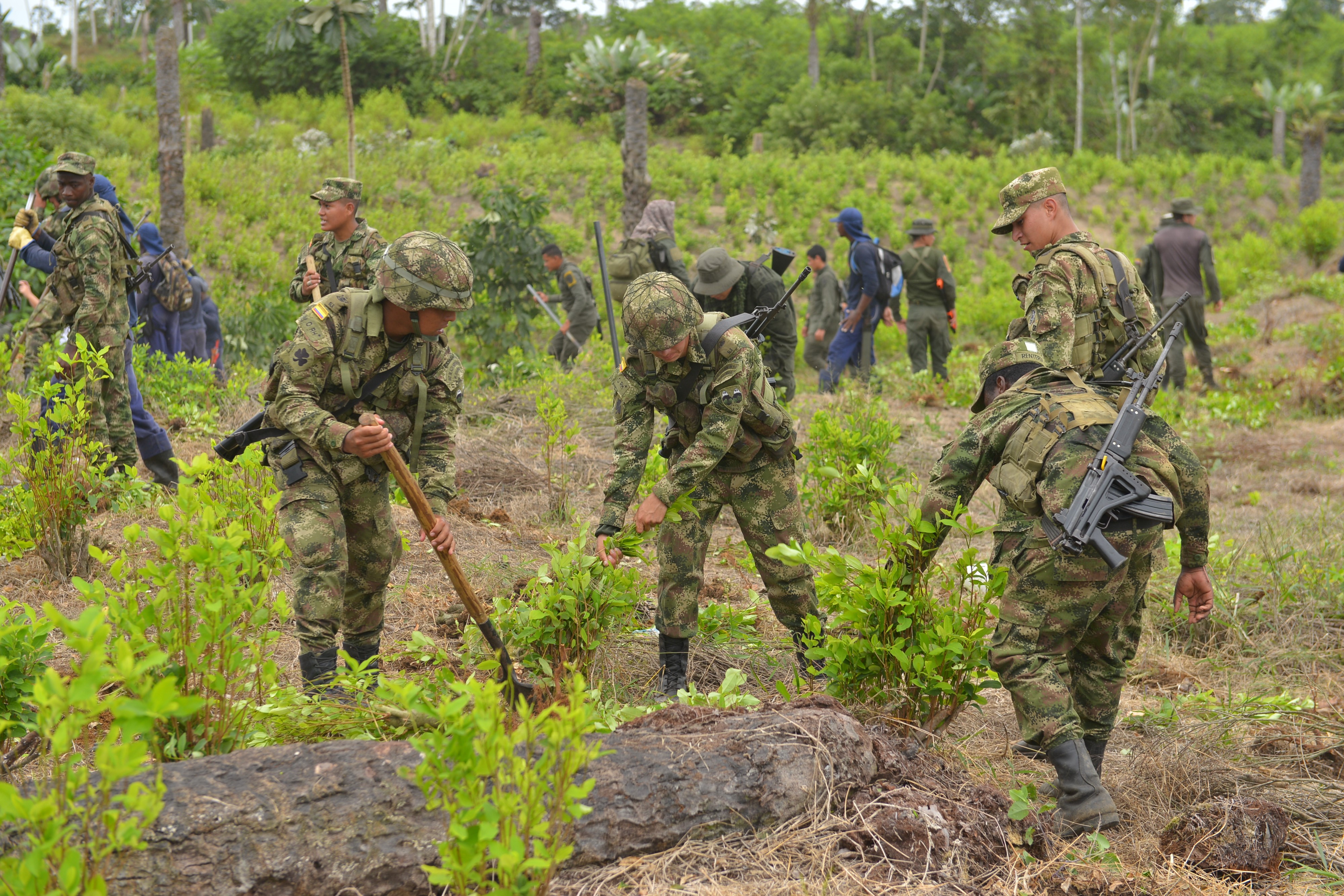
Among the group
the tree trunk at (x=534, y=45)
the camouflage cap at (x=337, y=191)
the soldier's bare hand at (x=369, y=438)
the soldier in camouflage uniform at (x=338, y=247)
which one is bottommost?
the soldier's bare hand at (x=369, y=438)

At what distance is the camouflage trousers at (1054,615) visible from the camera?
3.02m

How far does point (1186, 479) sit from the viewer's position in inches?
127

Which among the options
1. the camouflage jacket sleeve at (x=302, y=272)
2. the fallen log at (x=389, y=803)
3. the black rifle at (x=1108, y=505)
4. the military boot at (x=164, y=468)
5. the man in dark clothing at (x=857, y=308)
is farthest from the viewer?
the man in dark clothing at (x=857, y=308)

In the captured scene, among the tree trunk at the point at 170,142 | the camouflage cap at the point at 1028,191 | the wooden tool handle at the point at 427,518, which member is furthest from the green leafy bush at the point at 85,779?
the tree trunk at the point at 170,142

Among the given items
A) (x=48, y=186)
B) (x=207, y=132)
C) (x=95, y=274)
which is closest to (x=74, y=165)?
(x=48, y=186)

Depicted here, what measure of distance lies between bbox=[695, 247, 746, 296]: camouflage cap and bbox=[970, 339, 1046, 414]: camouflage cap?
8.68ft

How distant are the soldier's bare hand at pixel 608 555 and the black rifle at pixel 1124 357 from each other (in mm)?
1896

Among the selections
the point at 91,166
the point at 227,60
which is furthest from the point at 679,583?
the point at 227,60

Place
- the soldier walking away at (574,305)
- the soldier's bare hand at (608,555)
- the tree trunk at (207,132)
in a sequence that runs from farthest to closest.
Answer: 1. the tree trunk at (207,132)
2. the soldier walking away at (574,305)
3. the soldier's bare hand at (608,555)

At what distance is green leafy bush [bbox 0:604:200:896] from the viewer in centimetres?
160

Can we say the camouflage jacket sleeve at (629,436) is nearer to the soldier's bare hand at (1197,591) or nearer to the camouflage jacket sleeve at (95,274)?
the soldier's bare hand at (1197,591)

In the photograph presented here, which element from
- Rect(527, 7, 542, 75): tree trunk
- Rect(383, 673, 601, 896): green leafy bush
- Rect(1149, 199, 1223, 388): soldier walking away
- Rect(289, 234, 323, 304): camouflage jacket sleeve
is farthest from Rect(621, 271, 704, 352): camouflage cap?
Rect(527, 7, 542, 75): tree trunk

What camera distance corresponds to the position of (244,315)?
1144cm

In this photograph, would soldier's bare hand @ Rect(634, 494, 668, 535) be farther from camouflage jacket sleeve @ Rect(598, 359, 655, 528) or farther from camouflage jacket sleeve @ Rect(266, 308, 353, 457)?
camouflage jacket sleeve @ Rect(266, 308, 353, 457)
